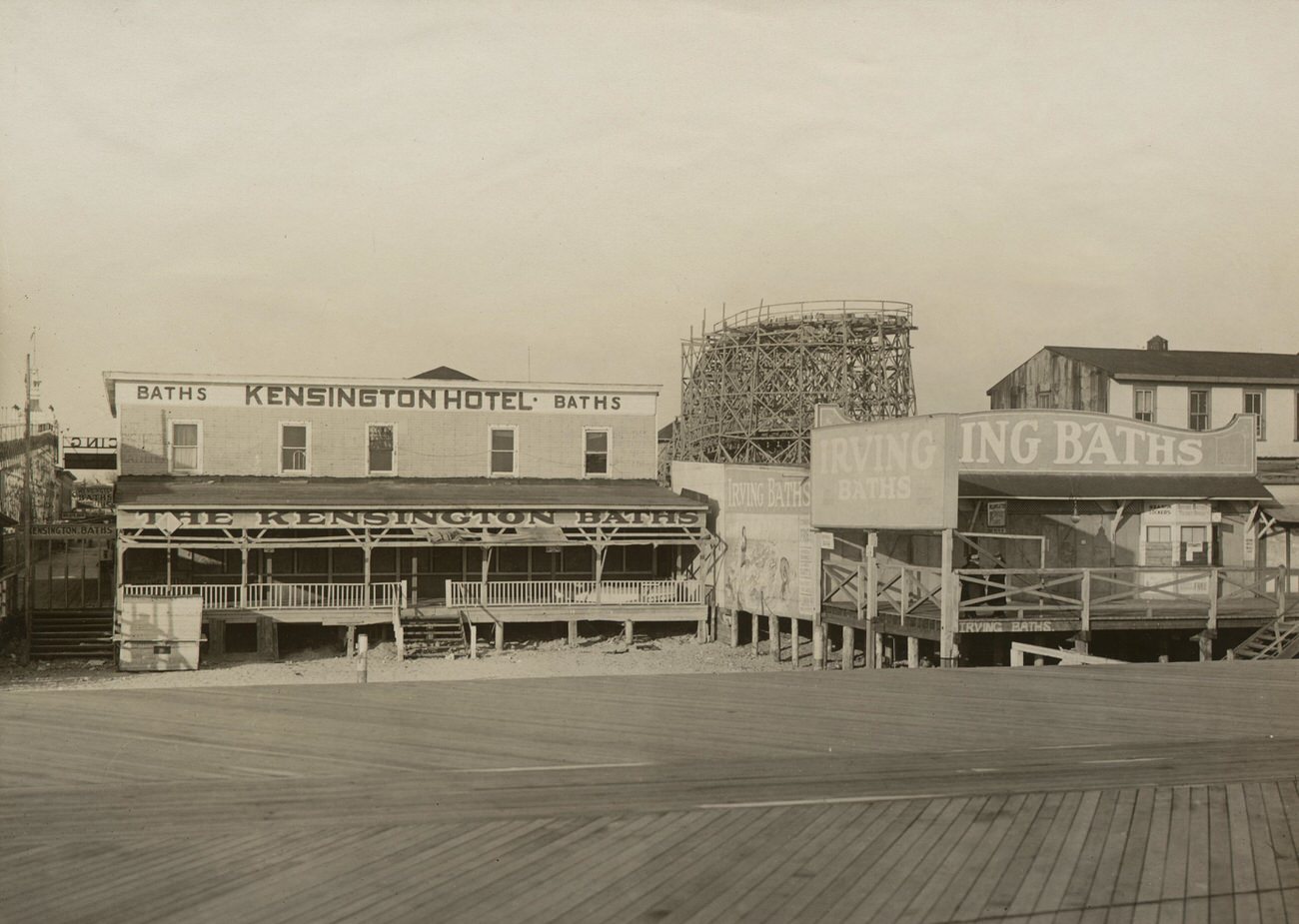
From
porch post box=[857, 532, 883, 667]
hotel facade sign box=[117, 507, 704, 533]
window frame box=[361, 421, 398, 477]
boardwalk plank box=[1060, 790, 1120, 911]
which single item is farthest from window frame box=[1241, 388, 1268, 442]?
boardwalk plank box=[1060, 790, 1120, 911]

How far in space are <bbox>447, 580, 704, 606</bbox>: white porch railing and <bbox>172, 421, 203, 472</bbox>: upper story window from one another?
8.24 m

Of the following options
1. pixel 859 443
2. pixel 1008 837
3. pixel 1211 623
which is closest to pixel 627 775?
pixel 1008 837

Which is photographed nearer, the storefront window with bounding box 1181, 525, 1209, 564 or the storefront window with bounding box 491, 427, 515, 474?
the storefront window with bounding box 1181, 525, 1209, 564

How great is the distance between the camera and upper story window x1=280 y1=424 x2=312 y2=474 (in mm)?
34375

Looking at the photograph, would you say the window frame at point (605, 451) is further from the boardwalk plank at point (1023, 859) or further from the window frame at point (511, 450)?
the boardwalk plank at point (1023, 859)

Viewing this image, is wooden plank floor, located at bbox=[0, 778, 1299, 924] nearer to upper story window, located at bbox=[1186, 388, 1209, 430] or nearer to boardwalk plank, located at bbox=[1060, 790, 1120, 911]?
boardwalk plank, located at bbox=[1060, 790, 1120, 911]

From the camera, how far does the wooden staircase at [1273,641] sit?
1920 cm

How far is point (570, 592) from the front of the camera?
31.6 m

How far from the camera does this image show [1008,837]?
739cm

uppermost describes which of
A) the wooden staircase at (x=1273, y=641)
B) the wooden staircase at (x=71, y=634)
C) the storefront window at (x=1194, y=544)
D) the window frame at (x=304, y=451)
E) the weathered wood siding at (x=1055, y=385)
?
the weathered wood siding at (x=1055, y=385)

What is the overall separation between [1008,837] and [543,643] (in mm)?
24986

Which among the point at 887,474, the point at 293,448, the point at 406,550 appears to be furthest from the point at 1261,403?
the point at 293,448

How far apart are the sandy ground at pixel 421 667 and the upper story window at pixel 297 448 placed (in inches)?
245

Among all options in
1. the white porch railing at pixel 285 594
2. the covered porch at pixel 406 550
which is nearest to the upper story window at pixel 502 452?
the covered porch at pixel 406 550
